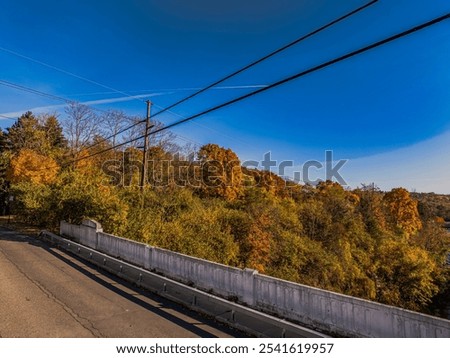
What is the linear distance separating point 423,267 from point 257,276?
83.9 feet

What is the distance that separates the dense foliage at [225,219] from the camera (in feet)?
64.1

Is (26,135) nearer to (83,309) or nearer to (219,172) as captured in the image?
(219,172)

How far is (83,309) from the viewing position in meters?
7.62

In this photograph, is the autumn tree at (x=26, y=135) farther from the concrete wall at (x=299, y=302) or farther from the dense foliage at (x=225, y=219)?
the concrete wall at (x=299, y=302)

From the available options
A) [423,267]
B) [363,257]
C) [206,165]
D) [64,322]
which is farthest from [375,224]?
[64,322]

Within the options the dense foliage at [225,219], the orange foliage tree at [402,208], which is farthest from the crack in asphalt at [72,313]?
the orange foliage tree at [402,208]

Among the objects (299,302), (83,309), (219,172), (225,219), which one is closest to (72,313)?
(83,309)

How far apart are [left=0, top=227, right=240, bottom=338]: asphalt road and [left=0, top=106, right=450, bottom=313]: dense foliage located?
6.97m

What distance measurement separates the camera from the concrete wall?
17.0 feet

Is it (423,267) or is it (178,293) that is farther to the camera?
(423,267)

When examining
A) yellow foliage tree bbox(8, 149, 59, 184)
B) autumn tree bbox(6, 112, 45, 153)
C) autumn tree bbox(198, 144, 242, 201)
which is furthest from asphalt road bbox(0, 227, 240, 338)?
autumn tree bbox(6, 112, 45, 153)

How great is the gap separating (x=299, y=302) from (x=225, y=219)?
1768cm
